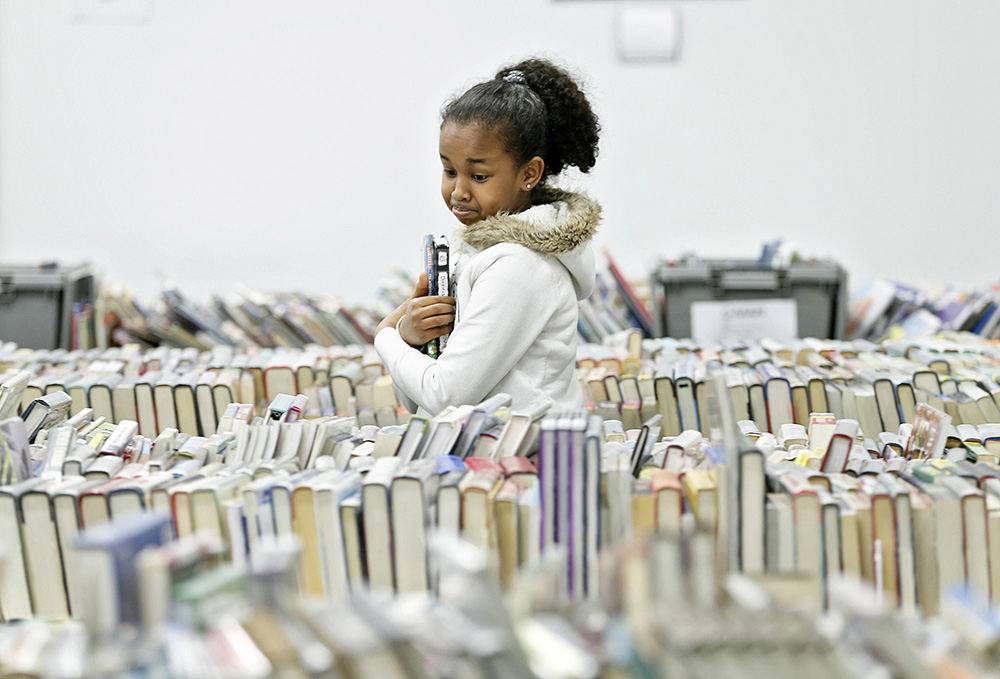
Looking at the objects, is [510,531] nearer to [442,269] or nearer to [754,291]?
[442,269]

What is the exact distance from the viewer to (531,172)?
6.22 feet

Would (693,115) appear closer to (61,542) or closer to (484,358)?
(484,358)

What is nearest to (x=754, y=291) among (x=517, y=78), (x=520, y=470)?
(x=517, y=78)

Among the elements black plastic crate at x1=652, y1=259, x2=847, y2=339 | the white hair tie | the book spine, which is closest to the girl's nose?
the book spine

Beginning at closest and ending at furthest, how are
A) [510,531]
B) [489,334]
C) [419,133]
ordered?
[510,531]
[489,334]
[419,133]

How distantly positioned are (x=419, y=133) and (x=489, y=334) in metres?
4.11

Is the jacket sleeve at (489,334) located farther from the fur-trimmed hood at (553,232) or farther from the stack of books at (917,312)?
the stack of books at (917,312)

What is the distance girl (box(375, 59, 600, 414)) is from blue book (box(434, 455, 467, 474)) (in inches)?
7.2

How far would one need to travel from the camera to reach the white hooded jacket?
169 centimetres

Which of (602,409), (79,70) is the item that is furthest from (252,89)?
Answer: (602,409)

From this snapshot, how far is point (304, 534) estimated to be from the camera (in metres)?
1.36

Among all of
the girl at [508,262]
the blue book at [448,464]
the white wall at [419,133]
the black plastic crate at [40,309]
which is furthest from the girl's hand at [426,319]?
the white wall at [419,133]

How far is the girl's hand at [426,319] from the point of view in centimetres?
187

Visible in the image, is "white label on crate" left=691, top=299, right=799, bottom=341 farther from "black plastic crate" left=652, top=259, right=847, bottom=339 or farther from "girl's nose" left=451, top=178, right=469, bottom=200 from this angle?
"girl's nose" left=451, top=178, right=469, bottom=200
